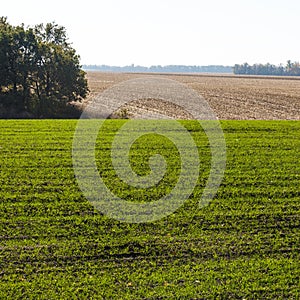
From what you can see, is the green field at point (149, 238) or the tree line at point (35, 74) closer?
the green field at point (149, 238)

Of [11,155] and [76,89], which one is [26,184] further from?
[76,89]

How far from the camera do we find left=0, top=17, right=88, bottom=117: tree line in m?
31.8

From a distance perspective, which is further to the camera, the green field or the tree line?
the tree line

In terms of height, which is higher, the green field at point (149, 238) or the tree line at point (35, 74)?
the tree line at point (35, 74)

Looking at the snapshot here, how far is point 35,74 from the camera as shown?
108 feet

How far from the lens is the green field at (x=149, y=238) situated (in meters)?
8.16

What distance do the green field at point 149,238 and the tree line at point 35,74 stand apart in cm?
1684

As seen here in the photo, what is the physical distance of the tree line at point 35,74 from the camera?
104 feet

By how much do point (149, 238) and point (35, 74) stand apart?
25794mm

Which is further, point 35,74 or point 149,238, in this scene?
point 35,74

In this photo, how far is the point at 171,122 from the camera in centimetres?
2275

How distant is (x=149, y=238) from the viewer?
9992 millimetres

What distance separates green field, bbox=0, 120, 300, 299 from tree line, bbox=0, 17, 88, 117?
55.3ft

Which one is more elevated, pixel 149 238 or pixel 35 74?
pixel 35 74
